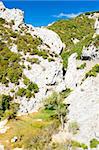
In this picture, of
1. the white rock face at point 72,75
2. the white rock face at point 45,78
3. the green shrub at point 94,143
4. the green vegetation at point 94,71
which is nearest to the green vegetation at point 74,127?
the green shrub at point 94,143

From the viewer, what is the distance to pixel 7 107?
78250 millimetres

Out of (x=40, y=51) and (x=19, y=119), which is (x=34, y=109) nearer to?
(x=19, y=119)

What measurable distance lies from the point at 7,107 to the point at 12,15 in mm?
44752

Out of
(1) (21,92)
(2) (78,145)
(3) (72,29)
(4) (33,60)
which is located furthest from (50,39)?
(2) (78,145)

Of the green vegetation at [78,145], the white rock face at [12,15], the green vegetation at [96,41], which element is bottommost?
the green vegetation at [78,145]

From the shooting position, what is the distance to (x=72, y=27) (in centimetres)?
14438

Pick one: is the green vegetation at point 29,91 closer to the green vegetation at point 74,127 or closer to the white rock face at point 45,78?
the white rock face at point 45,78

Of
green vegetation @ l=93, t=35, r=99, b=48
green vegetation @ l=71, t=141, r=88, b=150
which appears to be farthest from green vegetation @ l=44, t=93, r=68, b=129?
green vegetation @ l=93, t=35, r=99, b=48

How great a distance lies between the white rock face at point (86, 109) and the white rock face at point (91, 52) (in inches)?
542

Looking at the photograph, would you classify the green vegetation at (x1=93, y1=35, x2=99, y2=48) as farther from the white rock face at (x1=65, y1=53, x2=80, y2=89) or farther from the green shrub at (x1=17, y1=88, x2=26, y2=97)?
the green shrub at (x1=17, y1=88, x2=26, y2=97)

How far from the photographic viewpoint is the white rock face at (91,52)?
93.2 meters

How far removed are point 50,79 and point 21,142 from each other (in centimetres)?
3043

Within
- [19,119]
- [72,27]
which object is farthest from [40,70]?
[72,27]

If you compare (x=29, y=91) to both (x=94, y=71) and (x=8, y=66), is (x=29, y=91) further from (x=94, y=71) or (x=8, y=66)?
(x=94, y=71)
